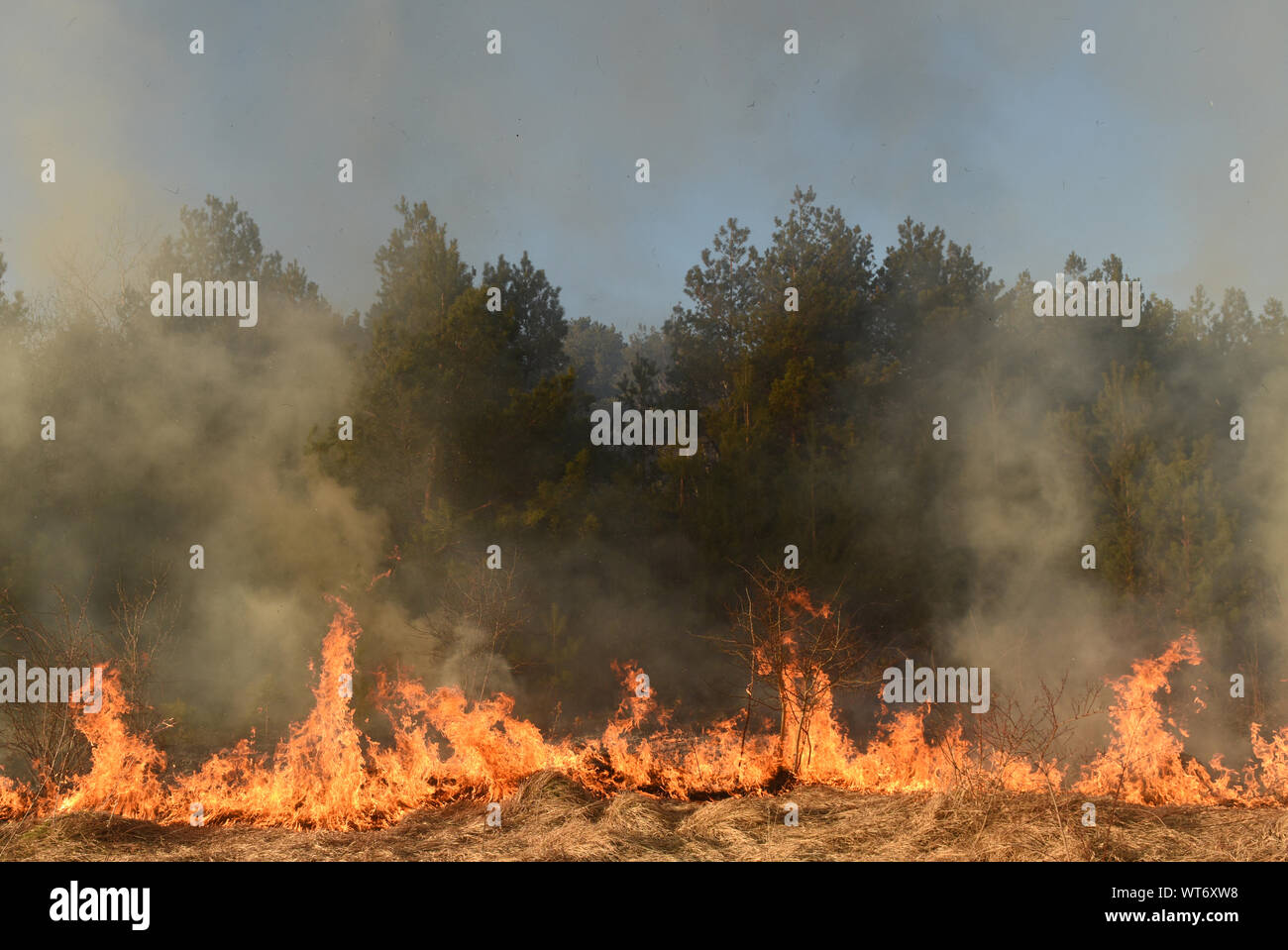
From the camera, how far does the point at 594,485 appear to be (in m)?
18.2

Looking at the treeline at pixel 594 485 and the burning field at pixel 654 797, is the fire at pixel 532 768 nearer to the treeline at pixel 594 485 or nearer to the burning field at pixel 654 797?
the burning field at pixel 654 797

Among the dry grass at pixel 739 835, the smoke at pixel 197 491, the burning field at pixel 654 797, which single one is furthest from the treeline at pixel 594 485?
the dry grass at pixel 739 835

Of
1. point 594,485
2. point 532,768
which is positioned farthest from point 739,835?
point 594,485

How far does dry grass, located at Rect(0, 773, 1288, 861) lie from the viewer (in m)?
7.76

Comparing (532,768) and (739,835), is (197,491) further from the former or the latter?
(739,835)

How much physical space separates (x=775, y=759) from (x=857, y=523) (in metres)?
7.24

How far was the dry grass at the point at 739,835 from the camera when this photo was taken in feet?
25.5

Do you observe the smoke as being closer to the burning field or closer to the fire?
the fire

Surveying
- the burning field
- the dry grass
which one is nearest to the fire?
the burning field

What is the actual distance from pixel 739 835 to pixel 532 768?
371cm
